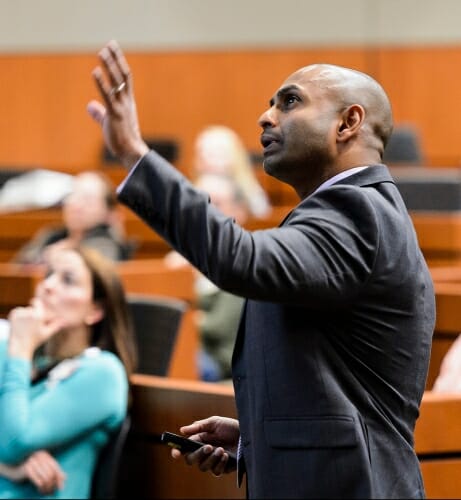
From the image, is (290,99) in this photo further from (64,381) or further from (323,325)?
(64,381)

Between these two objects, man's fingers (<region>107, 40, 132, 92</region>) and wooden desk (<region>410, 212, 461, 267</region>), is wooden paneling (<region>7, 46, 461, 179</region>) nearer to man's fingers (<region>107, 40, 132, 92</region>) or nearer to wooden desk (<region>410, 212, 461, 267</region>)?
wooden desk (<region>410, 212, 461, 267</region>)

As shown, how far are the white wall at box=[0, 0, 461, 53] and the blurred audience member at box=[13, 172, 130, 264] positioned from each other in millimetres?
6444

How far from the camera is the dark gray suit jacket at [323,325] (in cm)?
173

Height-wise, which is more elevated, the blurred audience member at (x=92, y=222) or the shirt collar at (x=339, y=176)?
the shirt collar at (x=339, y=176)

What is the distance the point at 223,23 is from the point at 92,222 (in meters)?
6.76

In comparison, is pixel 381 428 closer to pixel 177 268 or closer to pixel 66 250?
pixel 66 250

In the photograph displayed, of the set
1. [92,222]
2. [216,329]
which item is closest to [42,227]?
[92,222]

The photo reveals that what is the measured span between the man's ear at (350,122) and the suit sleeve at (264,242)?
13 centimetres

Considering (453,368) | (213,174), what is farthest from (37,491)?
(213,174)

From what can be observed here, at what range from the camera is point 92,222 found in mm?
6414

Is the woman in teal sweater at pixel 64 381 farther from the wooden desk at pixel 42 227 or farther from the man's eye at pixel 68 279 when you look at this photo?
the wooden desk at pixel 42 227

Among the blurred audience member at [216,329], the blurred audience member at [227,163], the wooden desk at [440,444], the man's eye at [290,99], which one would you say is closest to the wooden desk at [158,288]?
the blurred audience member at [216,329]

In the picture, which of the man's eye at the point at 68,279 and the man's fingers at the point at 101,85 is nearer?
the man's fingers at the point at 101,85

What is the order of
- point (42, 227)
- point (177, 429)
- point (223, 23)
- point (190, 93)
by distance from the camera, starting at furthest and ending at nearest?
point (190, 93) → point (223, 23) → point (42, 227) → point (177, 429)
